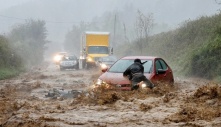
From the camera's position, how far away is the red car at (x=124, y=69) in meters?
12.1

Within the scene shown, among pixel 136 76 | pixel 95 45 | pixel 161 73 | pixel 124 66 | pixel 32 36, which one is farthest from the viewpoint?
pixel 32 36

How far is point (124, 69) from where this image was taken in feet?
44.1

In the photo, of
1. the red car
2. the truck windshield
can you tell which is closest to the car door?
the red car

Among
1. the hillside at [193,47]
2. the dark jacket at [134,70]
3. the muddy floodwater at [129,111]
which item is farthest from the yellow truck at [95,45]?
the muddy floodwater at [129,111]

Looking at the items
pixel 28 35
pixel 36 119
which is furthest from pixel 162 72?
pixel 28 35

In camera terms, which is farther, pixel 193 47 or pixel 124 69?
pixel 193 47

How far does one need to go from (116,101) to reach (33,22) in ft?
209

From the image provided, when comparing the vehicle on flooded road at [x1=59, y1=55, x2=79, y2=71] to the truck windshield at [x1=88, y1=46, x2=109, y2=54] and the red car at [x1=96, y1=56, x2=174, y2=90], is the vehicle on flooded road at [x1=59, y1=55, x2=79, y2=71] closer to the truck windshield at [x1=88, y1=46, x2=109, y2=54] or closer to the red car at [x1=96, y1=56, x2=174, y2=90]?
the truck windshield at [x1=88, y1=46, x2=109, y2=54]

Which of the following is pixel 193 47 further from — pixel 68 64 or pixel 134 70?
pixel 134 70

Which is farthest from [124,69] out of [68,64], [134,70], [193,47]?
[68,64]

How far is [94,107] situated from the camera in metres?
9.53

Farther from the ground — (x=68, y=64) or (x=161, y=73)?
(x=68, y=64)

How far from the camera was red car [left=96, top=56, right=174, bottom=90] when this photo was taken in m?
12.1

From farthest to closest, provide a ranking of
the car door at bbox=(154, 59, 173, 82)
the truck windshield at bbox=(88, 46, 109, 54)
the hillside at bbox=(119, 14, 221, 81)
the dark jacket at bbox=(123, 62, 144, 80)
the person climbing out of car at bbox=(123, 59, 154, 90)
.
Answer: the truck windshield at bbox=(88, 46, 109, 54) < the hillside at bbox=(119, 14, 221, 81) < the car door at bbox=(154, 59, 173, 82) < the dark jacket at bbox=(123, 62, 144, 80) < the person climbing out of car at bbox=(123, 59, 154, 90)
